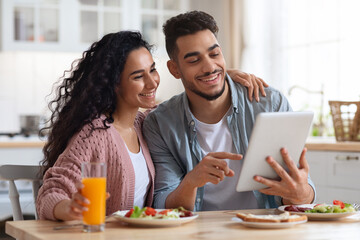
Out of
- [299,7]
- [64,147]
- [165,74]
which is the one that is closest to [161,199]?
[64,147]

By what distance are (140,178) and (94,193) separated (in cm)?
64

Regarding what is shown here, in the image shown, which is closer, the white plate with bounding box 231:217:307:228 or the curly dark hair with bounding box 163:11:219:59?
the white plate with bounding box 231:217:307:228

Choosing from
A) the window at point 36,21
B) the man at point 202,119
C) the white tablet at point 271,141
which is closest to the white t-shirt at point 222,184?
the man at point 202,119

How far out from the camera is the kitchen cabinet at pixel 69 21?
15.0ft

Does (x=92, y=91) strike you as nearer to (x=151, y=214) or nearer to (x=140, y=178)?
(x=140, y=178)

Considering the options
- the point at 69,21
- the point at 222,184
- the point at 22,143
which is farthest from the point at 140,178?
the point at 69,21

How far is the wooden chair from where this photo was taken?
6.31 feet

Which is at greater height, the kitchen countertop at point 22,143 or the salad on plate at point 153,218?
the salad on plate at point 153,218

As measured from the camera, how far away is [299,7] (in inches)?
177

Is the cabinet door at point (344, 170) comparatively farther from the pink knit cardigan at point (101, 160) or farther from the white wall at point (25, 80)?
the white wall at point (25, 80)

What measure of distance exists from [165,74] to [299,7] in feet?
4.77

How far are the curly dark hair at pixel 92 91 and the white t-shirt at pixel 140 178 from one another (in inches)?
6.5

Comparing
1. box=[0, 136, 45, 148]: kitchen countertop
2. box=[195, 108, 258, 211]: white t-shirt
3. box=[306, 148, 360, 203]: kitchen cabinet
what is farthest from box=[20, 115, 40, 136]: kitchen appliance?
box=[195, 108, 258, 211]: white t-shirt

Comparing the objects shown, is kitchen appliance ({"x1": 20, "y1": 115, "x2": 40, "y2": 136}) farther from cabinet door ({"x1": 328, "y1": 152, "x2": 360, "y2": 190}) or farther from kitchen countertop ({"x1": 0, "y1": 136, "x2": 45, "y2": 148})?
cabinet door ({"x1": 328, "y1": 152, "x2": 360, "y2": 190})
